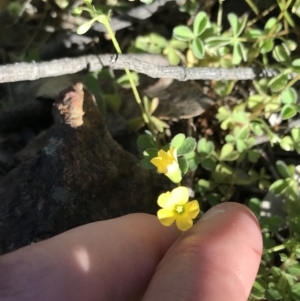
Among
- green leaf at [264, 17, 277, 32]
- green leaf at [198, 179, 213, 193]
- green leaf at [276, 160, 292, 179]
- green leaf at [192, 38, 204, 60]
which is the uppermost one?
green leaf at [264, 17, 277, 32]

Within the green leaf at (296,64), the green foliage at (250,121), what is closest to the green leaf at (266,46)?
the green foliage at (250,121)

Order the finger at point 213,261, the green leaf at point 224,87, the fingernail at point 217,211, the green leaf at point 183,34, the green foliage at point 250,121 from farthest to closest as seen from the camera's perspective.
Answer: the green leaf at point 224,87 → the green leaf at point 183,34 → the green foliage at point 250,121 → the fingernail at point 217,211 → the finger at point 213,261

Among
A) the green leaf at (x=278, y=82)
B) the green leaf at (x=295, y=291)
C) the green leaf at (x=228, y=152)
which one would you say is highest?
the green leaf at (x=278, y=82)

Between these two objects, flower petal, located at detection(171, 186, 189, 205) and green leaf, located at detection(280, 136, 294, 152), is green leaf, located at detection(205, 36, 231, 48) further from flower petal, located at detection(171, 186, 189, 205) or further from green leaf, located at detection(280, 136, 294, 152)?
flower petal, located at detection(171, 186, 189, 205)

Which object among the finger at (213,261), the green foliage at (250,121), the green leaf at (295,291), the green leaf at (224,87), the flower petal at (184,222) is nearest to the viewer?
the finger at (213,261)

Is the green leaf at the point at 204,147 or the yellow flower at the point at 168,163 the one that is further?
the green leaf at the point at 204,147

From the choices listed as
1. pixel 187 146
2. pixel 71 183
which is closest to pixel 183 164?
pixel 187 146

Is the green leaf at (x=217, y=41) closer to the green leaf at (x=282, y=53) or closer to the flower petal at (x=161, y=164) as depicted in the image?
the green leaf at (x=282, y=53)

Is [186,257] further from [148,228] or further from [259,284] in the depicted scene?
[259,284]

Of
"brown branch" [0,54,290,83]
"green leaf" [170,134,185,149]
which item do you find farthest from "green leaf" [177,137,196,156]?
"brown branch" [0,54,290,83]
